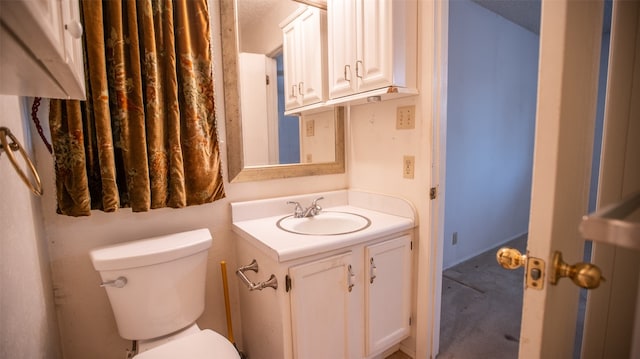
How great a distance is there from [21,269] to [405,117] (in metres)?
1.58

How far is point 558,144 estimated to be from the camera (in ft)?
1.68

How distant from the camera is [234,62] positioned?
4.93 ft

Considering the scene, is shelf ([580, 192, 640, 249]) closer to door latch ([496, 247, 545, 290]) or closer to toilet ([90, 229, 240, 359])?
door latch ([496, 247, 545, 290])

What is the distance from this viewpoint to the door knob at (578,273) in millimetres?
475

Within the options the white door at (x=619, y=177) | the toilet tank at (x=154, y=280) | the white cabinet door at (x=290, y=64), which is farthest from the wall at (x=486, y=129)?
the toilet tank at (x=154, y=280)

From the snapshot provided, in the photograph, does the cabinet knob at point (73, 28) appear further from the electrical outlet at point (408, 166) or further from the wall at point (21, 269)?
the electrical outlet at point (408, 166)

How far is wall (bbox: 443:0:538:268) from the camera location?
2584 mm

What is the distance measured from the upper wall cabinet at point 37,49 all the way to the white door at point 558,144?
744mm

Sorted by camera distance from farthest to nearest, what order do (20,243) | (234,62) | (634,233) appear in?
(234,62) < (20,243) < (634,233)

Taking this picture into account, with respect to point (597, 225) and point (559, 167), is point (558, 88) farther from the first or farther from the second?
point (597, 225)

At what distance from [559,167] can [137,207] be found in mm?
1394

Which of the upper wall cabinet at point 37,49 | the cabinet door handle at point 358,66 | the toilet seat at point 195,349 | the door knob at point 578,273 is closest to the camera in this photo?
the upper wall cabinet at point 37,49

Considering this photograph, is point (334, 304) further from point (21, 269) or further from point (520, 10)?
point (520, 10)

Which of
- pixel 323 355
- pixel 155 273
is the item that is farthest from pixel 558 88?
pixel 155 273
